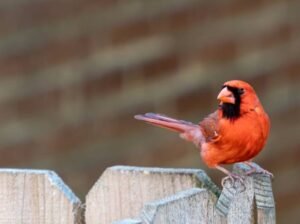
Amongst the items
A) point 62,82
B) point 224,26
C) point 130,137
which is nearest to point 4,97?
point 62,82

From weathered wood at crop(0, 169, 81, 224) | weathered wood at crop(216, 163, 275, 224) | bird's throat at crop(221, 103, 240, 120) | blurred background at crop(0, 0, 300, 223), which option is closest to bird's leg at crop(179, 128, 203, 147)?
bird's throat at crop(221, 103, 240, 120)

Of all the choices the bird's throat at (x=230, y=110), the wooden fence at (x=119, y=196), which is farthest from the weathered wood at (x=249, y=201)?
the bird's throat at (x=230, y=110)

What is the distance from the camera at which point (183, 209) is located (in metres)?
1.90

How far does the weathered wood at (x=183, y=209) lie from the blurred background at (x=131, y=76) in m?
2.59

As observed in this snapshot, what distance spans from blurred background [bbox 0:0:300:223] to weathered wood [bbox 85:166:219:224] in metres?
2.41

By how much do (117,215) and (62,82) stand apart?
2.48 meters

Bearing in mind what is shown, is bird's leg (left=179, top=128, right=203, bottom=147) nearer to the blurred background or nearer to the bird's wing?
the bird's wing

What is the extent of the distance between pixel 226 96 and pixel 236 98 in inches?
1.6

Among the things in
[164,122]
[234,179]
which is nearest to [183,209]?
[234,179]

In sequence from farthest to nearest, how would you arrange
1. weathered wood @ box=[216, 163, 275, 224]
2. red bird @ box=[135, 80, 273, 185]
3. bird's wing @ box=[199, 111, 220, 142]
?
bird's wing @ box=[199, 111, 220, 142], red bird @ box=[135, 80, 273, 185], weathered wood @ box=[216, 163, 275, 224]

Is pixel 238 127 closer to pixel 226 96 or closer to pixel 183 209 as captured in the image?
pixel 226 96

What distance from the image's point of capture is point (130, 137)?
4699 mm

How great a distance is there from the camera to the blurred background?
14.8ft

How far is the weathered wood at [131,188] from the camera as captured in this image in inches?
83.2
